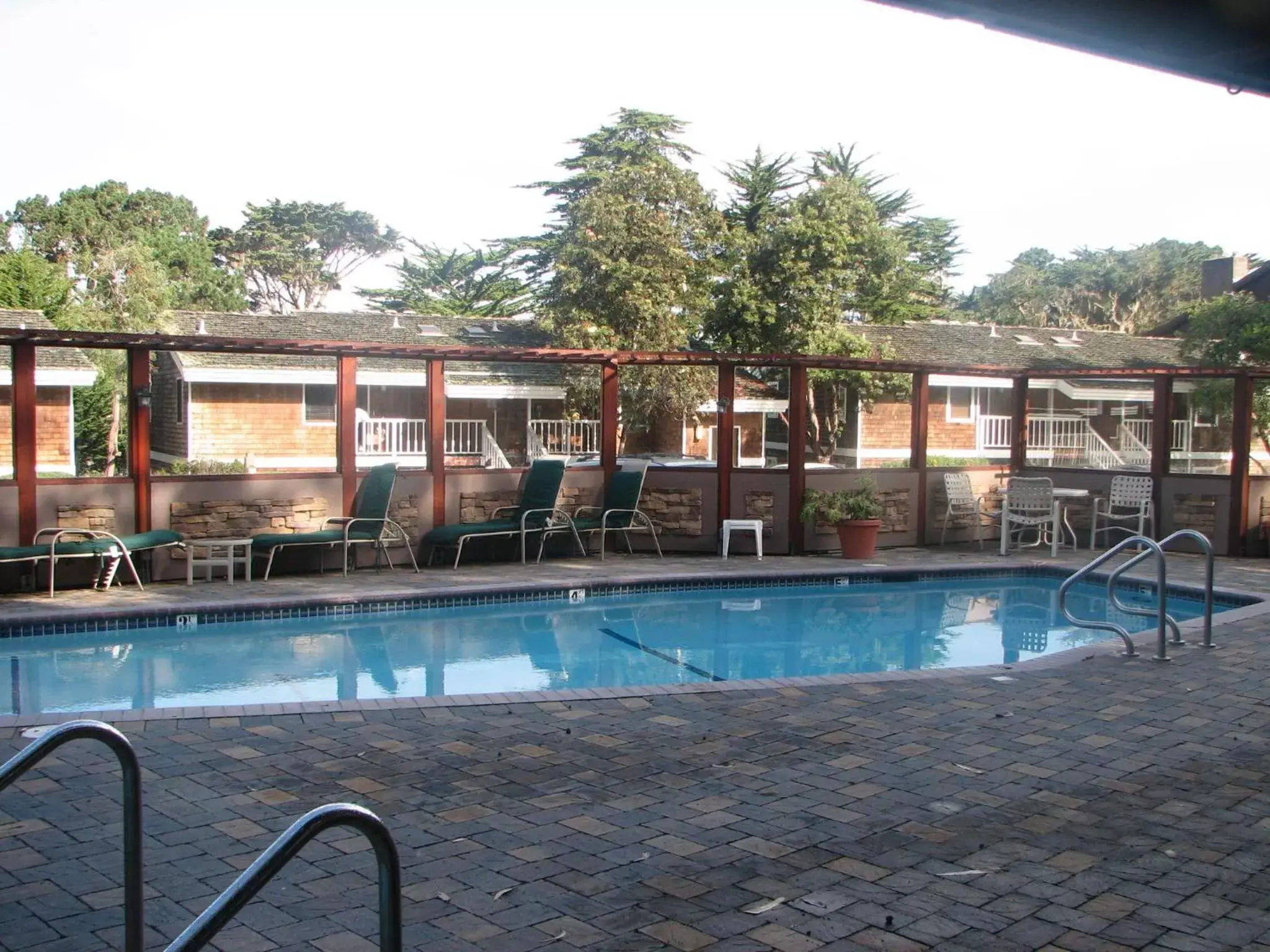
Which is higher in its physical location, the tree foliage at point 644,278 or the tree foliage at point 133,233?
the tree foliage at point 133,233

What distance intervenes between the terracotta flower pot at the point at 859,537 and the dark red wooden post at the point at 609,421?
98.3 inches

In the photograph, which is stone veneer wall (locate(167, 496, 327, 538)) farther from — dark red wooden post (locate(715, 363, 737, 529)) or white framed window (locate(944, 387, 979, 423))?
white framed window (locate(944, 387, 979, 423))

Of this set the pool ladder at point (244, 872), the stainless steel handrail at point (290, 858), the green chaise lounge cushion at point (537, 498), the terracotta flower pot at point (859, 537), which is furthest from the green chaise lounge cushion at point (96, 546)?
the stainless steel handrail at point (290, 858)

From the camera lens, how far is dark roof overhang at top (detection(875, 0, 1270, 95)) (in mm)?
3020

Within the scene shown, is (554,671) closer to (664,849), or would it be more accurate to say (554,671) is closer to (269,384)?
(664,849)

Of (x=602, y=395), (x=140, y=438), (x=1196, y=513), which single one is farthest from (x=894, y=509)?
(x=140, y=438)

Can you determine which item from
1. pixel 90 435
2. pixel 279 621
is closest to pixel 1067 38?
pixel 279 621

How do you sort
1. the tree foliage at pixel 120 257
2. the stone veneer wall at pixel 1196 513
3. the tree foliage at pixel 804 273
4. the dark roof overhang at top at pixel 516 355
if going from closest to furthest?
the dark roof overhang at top at pixel 516 355, the stone veneer wall at pixel 1196 513, the tree foliage at pixel 804 273, the tree foliage at pixel 120 257

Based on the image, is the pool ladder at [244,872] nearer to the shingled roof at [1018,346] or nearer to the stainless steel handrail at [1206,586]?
the stainless steel handrail at [1206,586]

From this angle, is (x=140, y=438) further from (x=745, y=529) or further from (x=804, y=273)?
(x=804, y=273)

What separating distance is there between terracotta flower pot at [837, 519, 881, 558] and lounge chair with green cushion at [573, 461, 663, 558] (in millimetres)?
1947

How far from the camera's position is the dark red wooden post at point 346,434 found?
35.2 ft

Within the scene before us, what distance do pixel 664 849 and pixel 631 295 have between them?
20.3 meters

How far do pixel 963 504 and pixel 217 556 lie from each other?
819cm
